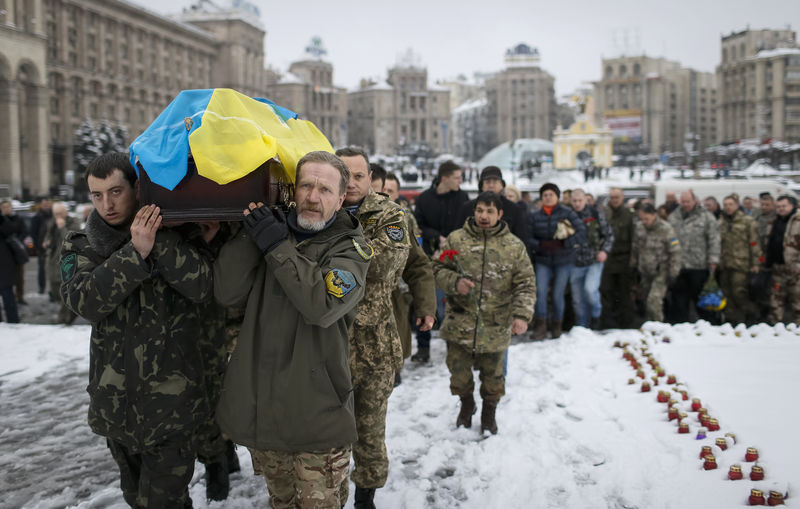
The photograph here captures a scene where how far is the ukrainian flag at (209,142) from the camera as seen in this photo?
259cm

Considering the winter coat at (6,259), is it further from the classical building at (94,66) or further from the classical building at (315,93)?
the classical building at (315,93)

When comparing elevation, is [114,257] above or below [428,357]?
above

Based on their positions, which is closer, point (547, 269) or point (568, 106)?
point (547, 269)

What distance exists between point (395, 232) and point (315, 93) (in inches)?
3615

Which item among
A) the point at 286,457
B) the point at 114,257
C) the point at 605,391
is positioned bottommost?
the point at 605,391

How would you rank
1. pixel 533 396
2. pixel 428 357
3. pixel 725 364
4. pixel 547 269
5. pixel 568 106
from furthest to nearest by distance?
pixel 568 106 → pixel 547 269 → pixel 428 357 → pixel 725 364 → pixel 533 396

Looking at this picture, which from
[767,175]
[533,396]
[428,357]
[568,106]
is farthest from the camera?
[568,106]

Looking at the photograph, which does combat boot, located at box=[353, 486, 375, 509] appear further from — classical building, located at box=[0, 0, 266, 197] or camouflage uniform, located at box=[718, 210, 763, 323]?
classical building, located at box=[0, 0, 266, 197]

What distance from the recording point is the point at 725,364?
6.20 meters

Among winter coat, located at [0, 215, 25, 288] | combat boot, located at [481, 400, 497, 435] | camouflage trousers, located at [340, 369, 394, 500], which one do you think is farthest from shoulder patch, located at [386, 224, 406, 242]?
winter coat, located at [0, 215, 25, 288]

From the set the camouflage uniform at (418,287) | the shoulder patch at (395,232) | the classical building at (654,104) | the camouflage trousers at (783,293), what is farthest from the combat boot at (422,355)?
the classical building at (654,104)

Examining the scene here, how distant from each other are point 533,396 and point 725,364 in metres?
2.10

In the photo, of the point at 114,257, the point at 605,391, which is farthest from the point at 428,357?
the point at 114,257

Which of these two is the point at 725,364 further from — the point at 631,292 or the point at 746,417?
the point at 631,292
